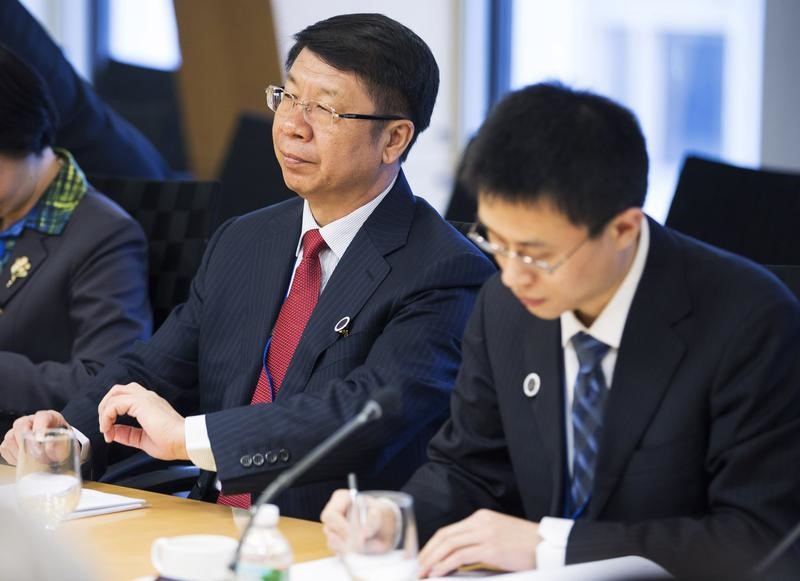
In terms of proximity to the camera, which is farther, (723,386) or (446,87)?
(446,87)

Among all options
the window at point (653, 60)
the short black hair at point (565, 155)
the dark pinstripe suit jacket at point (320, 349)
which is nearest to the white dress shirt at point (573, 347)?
the short black hair at point (565, 155)

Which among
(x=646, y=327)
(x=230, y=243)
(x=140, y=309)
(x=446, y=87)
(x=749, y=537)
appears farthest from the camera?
(x=446, y=87)

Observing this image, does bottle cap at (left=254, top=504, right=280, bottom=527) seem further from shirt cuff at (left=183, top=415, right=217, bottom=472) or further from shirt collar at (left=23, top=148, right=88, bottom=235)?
shirt collar at (left=23, top=148, right=88, bottom=235)

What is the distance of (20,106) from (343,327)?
3.40 feet

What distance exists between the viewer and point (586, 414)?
170 cm

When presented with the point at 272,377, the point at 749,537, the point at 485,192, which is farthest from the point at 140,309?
the point at 749,537

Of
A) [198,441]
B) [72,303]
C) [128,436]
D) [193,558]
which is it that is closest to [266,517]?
[193,558]

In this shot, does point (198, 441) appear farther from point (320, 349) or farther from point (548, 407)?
point (548, 407)

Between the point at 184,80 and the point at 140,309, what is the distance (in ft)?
10.7

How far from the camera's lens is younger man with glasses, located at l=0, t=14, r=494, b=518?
Result: 6.52 feet

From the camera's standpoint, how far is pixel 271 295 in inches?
88.7

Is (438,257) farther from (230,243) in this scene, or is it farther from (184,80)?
(184,80)

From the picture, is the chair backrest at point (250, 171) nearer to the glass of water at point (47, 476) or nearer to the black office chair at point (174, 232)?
the black office chair at point (174, 232)

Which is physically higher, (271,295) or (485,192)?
(485,192)
